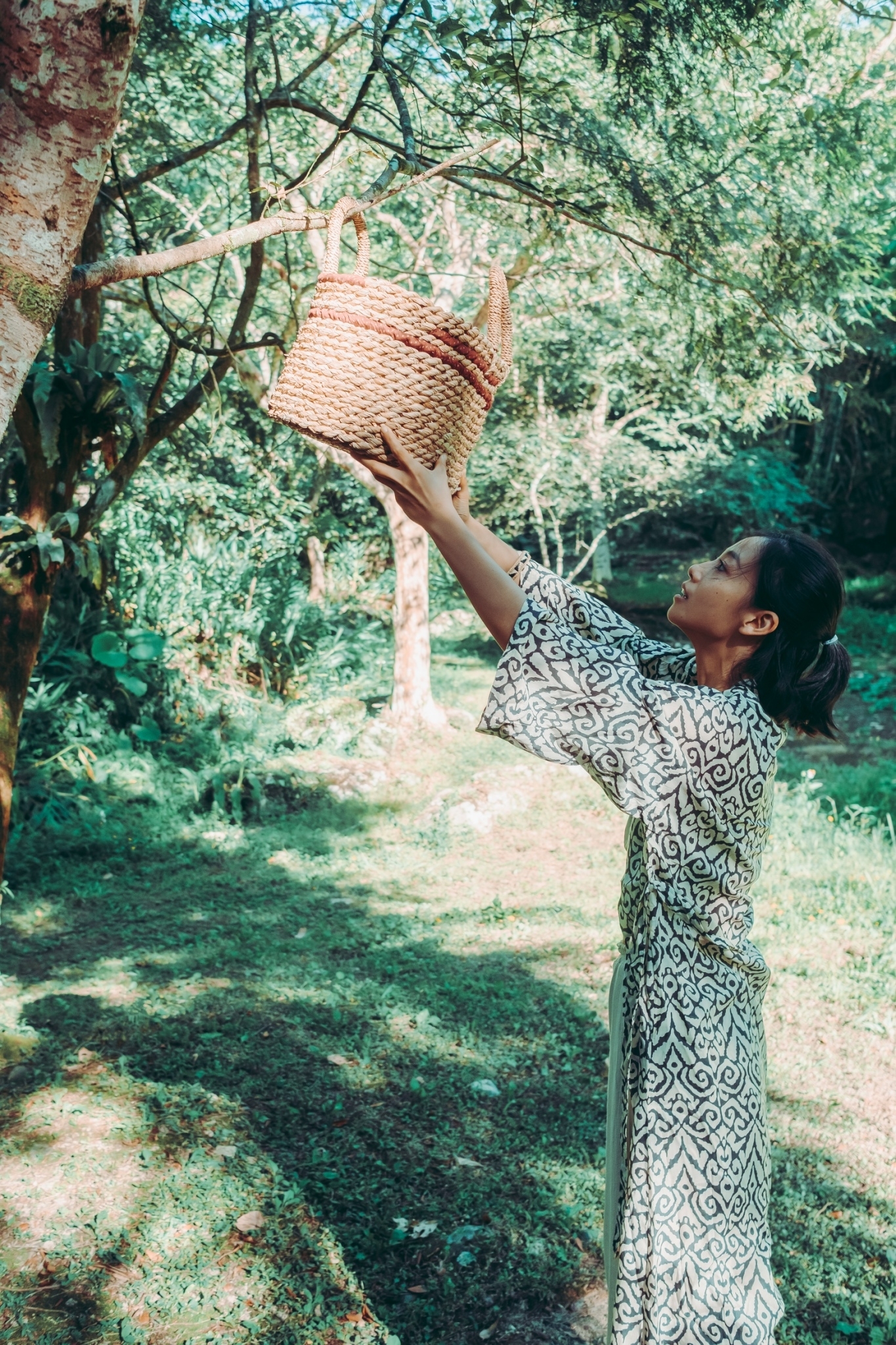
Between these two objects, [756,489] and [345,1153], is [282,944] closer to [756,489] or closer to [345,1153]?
[345,1153]

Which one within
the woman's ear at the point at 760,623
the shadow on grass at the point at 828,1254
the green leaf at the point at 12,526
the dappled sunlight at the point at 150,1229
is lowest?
the dappled sunlight at the point at 150,1229

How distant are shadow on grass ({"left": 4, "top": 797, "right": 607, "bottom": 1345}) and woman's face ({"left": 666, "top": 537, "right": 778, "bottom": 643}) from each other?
1950mm

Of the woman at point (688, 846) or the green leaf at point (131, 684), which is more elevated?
the woman at point (688, 846)

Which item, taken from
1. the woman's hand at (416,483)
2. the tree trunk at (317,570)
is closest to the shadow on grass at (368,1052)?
the woman's hand at (416,483)

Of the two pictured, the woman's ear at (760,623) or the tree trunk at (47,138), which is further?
the woman's ear at (760,623)

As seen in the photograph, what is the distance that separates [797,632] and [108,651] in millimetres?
6515

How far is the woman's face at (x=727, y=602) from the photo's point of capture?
1.96 m

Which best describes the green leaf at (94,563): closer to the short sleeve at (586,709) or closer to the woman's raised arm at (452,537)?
the woman's raised arm at (452,537)

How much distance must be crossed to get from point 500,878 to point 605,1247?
172 inches

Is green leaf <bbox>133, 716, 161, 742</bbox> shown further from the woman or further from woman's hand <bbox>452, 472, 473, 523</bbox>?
the woman

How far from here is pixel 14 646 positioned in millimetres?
3127

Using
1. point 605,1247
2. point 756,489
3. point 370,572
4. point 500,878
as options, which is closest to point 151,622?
point 500,878

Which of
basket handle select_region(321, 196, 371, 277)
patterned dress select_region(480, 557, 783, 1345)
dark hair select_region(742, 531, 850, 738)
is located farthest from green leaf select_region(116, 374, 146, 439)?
dark hair select_region(742, 531, 850, 738)

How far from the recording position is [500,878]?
645 centimetres
